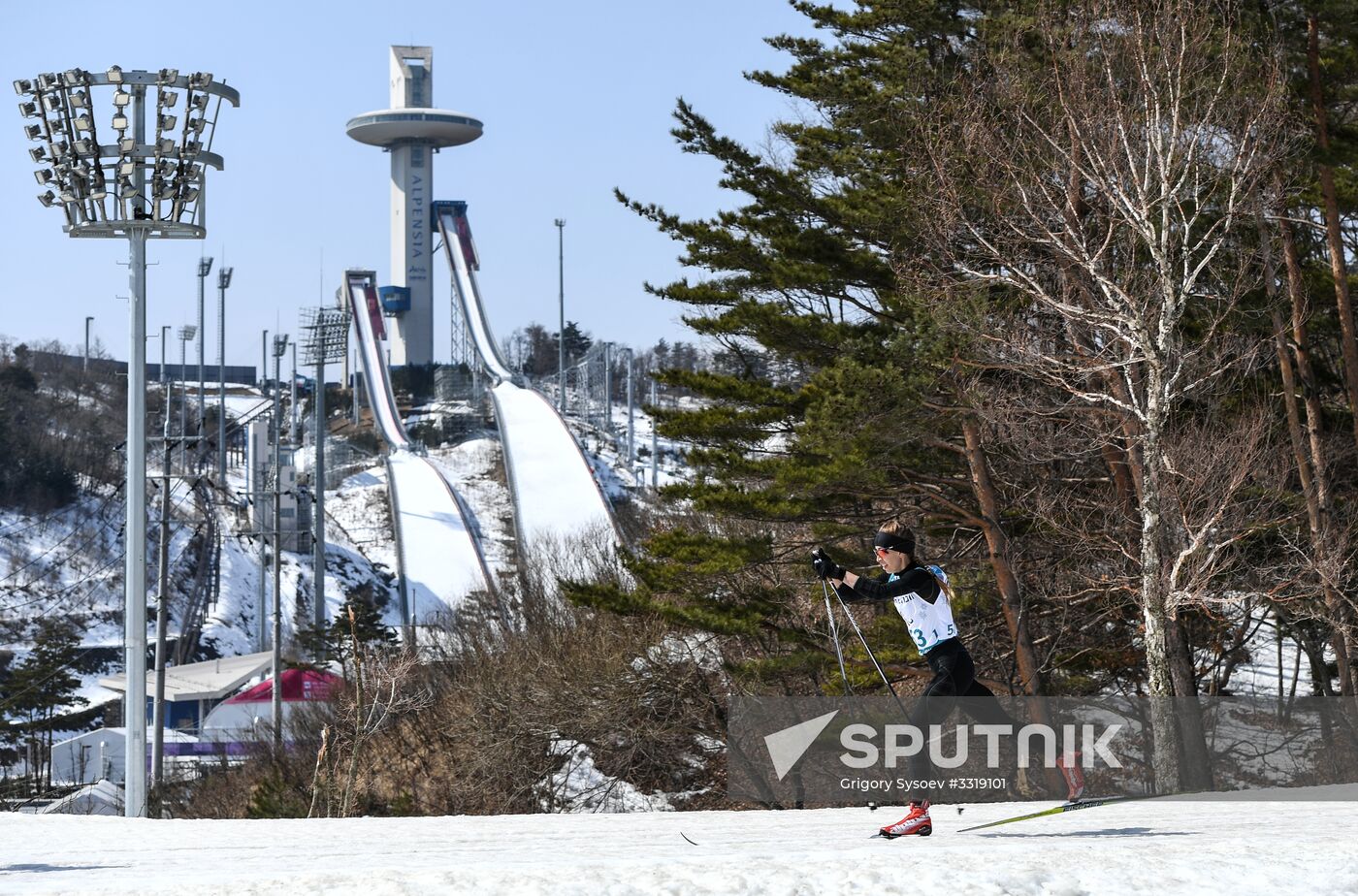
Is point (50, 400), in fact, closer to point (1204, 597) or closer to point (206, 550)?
point (206, 550)

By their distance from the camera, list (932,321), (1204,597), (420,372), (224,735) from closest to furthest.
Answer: (1204,597) → (932,321) → (224,735) → (420,372)

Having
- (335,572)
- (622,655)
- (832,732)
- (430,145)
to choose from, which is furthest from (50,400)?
(832,732)

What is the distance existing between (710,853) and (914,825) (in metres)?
1.46

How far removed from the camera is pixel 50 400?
78688 mm

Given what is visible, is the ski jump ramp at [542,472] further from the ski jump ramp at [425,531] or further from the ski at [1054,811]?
the ski at [1054,811]

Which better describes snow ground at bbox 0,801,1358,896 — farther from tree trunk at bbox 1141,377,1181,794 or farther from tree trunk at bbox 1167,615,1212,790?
tree trunk at bbox 1167,615,1212,790

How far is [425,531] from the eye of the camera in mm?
62156

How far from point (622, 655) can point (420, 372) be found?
80354mm

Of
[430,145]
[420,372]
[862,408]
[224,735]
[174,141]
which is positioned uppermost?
[430,145]

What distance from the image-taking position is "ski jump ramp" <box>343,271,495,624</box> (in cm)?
5488

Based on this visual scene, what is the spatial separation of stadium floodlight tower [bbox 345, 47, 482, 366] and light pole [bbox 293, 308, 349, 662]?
53.2ft

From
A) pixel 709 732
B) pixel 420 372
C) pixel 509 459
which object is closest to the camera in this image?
pixel 709 732

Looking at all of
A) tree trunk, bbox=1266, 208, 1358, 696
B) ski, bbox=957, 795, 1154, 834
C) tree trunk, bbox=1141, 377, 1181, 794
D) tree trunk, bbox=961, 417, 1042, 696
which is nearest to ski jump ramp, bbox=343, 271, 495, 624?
tree trunk, bbox=961, 417, 1042, 696

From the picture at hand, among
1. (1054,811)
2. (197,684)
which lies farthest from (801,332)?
(197,684)
